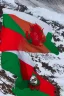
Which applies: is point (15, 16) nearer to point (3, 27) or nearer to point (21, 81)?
point (3, 27)

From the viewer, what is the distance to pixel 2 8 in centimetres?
147

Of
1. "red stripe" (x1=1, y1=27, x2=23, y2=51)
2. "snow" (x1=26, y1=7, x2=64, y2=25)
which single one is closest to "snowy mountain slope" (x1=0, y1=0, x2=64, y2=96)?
"snow" (x1=26, y1=7, x2=64, y2=25)

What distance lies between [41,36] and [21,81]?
0.28 meters

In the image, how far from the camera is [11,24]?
52.6 inches

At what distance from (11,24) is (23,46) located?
4.9 inches

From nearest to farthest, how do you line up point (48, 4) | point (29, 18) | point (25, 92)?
point (25, 92)
point (29, 18)
point (48, 4)

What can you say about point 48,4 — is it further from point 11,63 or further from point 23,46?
point 11,63

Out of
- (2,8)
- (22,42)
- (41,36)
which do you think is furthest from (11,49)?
(2,8)

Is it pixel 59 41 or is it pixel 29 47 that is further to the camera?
pixel 59 41

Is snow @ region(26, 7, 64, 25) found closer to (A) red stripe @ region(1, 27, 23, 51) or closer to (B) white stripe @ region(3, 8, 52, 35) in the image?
(B) white stripe @ region(3, 8, 52, 35)

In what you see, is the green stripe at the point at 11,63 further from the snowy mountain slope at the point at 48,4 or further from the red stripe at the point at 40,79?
the snowy mountain slope at the point at 48,4

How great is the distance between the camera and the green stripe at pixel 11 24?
1330 millimetres

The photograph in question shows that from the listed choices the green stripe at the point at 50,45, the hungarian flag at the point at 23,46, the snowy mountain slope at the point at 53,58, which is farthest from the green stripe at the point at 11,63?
the green stripe at the point at 50,45

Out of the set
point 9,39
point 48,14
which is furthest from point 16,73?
point 48,14
